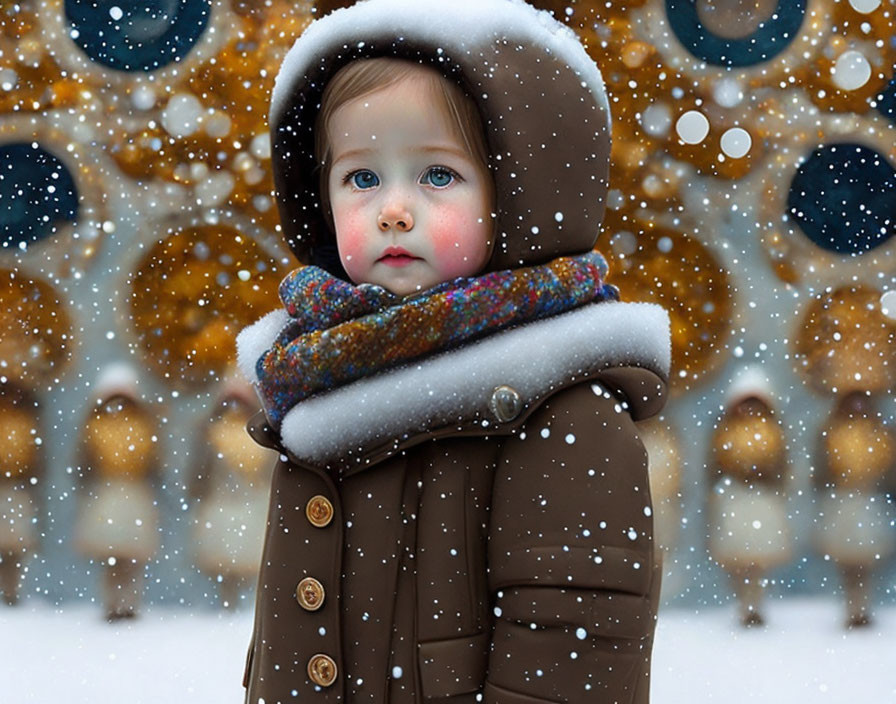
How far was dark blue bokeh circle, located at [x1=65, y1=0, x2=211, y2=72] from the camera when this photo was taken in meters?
2.22

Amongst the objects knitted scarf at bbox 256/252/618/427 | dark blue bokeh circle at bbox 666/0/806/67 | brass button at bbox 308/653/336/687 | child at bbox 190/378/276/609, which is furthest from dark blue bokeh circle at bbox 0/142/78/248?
brass button at bbox 308/653/336/687

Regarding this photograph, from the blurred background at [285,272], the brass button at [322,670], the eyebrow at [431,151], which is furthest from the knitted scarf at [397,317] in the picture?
the blurred background at [285,272]

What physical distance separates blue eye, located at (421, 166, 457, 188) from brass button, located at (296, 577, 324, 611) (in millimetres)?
353

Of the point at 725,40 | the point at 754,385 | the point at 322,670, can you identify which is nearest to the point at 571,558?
the point at 322,670

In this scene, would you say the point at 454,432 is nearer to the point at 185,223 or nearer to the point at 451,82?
the point at 451,82

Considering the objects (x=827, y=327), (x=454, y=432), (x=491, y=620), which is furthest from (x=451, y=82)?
(x=827, y=327)

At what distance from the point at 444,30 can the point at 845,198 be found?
56.8 inches

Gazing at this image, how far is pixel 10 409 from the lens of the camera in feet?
7.52

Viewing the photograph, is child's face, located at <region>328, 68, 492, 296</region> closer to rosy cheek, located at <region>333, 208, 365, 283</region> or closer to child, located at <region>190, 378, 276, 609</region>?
rosy cheek, located at <region>333, 208, 365, 283</region>

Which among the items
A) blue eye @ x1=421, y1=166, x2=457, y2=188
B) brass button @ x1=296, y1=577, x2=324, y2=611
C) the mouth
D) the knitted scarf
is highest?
blue eye @ x1=421, y1=166, x2=457, y2=188

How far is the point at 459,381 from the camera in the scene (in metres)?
Result: 0.91

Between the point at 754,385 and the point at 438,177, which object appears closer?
the point at 438,177

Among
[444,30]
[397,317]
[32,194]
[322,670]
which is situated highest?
[32,194]

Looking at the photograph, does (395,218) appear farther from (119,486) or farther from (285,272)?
(119,486)
